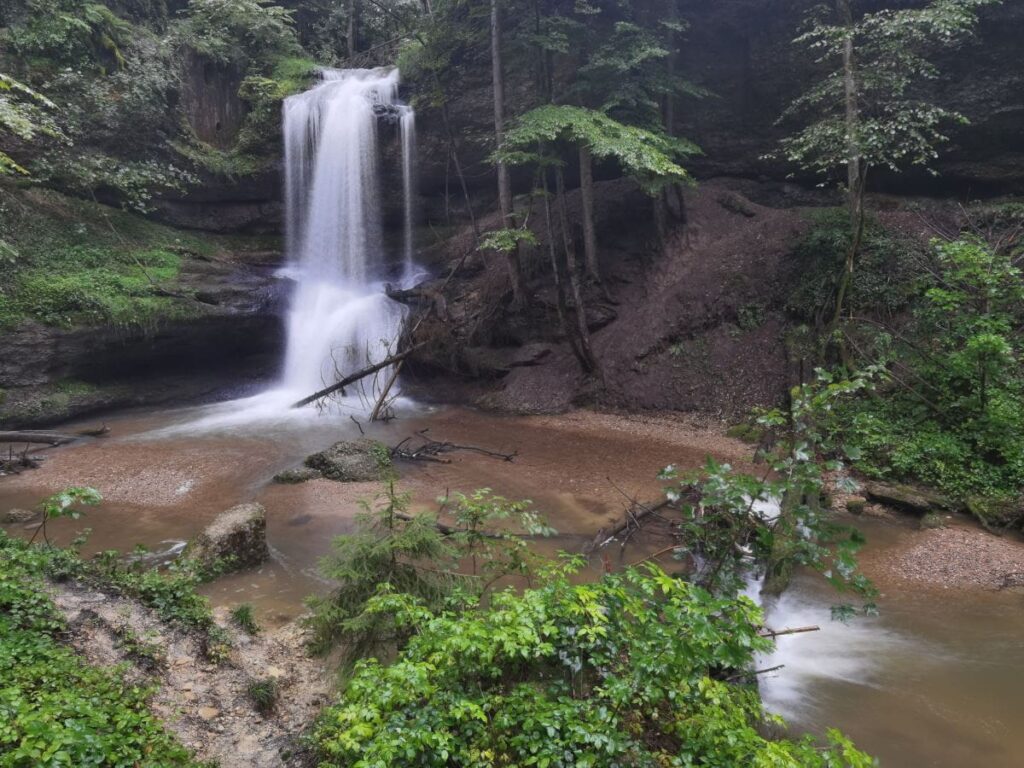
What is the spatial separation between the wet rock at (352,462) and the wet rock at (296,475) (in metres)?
0.13

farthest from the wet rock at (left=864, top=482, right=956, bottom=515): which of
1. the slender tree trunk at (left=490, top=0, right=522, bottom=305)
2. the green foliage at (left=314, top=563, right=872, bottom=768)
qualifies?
the slender tree trunk at (left=490, top=0, right=522, bottom=305)

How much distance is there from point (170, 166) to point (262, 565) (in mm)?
14886

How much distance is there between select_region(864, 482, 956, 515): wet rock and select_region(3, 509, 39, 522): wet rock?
1206 centimetres

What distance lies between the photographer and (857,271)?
1296 cm

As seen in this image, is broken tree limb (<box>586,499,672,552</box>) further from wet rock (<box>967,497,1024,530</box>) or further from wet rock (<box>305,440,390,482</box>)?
wet rock (<box>967,497,1024,530</box>)

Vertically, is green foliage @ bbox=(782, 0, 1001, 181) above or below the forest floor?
above

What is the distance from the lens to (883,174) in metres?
15.7

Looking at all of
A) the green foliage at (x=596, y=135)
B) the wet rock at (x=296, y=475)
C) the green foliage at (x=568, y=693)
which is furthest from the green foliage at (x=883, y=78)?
the wet rock at (x=296, y=475)

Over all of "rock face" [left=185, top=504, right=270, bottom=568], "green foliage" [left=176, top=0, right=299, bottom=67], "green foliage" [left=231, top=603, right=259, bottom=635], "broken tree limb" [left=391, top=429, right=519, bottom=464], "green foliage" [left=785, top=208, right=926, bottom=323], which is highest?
"green foliage" [left=176, top=0, right=299, bottom=67]

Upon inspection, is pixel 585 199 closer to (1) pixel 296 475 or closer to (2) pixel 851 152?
(2) pixel 851 152

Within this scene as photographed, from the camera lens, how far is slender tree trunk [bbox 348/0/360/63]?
24.8m

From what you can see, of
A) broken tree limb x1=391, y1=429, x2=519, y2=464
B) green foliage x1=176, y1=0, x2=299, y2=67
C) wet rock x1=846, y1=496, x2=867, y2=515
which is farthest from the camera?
green foliage x1=176, y1=0, x2=299, y2=67

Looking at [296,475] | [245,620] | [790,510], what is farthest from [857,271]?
[245,620]

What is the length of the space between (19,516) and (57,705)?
6628mm
